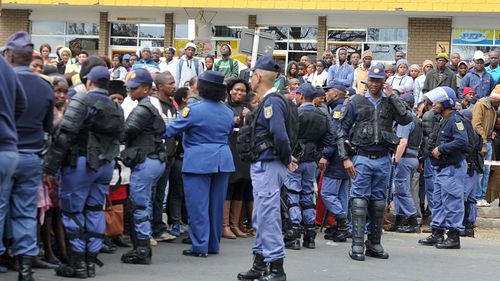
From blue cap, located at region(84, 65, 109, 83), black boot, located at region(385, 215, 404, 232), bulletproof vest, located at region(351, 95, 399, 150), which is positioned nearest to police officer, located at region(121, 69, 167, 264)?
blue cap, located at region(84, 65, 109, 83)

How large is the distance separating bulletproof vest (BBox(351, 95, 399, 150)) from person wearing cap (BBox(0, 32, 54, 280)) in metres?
4.32

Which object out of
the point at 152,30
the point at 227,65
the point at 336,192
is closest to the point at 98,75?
the point at 336,192

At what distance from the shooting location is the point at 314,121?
11.8m

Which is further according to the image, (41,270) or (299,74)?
(299,74)

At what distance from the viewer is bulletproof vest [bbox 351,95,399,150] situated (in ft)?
35.2

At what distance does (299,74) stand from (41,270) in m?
11.2

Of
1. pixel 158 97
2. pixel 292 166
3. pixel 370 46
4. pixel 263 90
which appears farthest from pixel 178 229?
pixel 370 46

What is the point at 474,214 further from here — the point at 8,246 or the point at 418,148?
the point at 8,246

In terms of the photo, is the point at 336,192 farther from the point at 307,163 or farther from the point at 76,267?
the point at 76,267

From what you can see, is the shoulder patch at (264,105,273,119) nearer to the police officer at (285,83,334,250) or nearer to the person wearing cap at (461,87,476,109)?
the police officer at (285,83,334,250)

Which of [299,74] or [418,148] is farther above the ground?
[299,74]

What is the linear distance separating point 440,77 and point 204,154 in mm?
10132

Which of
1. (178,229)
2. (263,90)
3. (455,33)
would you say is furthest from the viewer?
(455,33)

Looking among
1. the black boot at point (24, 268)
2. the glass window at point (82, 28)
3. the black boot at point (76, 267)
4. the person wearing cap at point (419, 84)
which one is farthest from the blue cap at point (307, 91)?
the glass window at point (82, 28)
